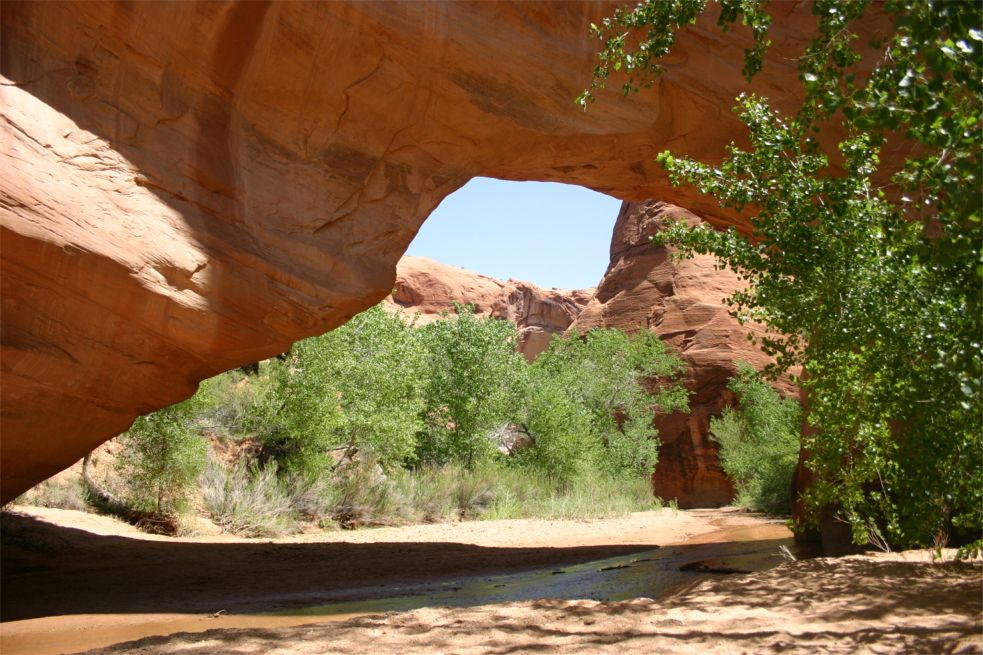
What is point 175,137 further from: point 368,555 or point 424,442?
point 424,442

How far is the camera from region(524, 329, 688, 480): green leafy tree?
2189 centimetres

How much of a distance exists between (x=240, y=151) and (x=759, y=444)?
825 inches

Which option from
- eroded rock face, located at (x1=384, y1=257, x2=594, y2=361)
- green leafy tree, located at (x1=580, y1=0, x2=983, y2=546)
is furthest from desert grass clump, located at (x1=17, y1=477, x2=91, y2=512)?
eroded rock face, located at (x1=384, y1=257, x2=594, y2=361)

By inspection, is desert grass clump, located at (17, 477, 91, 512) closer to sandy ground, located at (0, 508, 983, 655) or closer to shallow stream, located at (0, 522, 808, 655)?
sandy ground, located at (0, 508, 983, 655)

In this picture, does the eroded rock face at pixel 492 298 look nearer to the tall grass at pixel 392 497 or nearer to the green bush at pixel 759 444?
the green bush at pixel 759 444

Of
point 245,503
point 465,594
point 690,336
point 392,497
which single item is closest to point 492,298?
point 690,336

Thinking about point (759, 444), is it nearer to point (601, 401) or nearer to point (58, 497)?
point (601, 401)

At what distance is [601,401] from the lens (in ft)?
93.0

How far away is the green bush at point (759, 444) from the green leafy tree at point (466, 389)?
22.0 feet

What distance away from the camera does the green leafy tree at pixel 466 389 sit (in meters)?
20.7

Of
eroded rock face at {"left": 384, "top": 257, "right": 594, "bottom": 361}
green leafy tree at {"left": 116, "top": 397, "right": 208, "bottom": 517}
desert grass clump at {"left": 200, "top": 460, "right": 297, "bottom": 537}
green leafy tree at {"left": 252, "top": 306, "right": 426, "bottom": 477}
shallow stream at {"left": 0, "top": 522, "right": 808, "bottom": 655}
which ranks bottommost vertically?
shallow stream at {"left": 0, "top": 522, "right": 808, "bottom": 655}

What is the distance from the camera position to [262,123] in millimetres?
9227

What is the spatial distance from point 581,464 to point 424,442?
4.49m

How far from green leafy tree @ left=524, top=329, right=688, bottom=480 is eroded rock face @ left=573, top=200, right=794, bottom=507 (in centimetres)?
95
